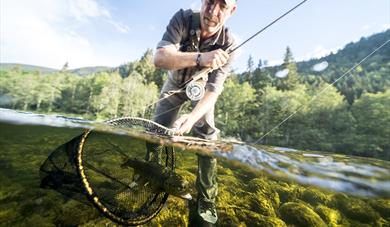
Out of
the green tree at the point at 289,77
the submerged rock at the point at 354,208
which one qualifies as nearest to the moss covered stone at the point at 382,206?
the submerged rock at the point at 354,208

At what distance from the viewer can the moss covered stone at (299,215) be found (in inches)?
218

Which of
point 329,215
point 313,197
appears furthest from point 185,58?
point 313,197

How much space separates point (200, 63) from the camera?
434cm

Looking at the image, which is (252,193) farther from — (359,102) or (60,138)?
(359,102)

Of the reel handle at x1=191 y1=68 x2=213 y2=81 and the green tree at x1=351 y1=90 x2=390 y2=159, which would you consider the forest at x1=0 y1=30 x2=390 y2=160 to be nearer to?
the green tree at x1=351 y1=90 x2=390 y2=159

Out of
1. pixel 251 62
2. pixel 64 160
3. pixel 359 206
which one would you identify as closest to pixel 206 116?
pixel 64 160

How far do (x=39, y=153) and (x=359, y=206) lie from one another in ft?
23.9

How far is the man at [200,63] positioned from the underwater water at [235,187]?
1.19 ft

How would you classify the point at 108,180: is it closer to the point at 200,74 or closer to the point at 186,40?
the point at 200,74

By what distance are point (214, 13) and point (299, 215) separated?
4.21 meters

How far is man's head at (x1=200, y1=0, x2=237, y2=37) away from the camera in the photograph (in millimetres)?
4496

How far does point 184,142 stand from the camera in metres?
5.70

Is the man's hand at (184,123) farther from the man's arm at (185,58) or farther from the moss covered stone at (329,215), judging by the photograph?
the moss covered stone at (329,215)

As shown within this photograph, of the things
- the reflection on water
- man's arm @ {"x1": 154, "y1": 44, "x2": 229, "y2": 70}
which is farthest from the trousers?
the reflection on water
